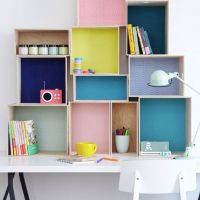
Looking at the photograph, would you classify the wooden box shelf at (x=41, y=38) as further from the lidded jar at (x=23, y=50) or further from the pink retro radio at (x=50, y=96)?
the pink retro radio at (x=50, y=96)

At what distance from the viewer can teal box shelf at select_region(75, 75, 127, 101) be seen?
2949mm

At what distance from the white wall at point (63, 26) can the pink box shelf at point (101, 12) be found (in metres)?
0.11

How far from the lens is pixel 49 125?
3.00 metres

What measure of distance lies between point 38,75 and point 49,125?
0.36 metres

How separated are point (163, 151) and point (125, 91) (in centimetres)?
49

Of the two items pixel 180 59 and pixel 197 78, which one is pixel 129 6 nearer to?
pixel 180 59

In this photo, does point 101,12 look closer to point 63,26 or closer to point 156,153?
point 63,26

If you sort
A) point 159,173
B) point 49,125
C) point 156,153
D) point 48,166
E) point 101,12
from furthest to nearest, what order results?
1. point 49,125
2. point 101,12
3. point 156,153
4. point 48,166
5. point 159,173

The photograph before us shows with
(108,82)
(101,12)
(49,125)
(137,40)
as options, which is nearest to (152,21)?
(137,40)

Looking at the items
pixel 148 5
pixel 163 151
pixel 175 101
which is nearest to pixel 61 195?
pixel 163 151

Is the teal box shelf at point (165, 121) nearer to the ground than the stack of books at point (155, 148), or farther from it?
farther from it

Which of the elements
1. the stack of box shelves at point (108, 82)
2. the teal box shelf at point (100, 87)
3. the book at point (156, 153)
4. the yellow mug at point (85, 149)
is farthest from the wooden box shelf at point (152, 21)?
the yellow mug at point (85, 149)

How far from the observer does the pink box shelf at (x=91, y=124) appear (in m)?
2.95

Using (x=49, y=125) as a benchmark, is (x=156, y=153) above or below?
below
